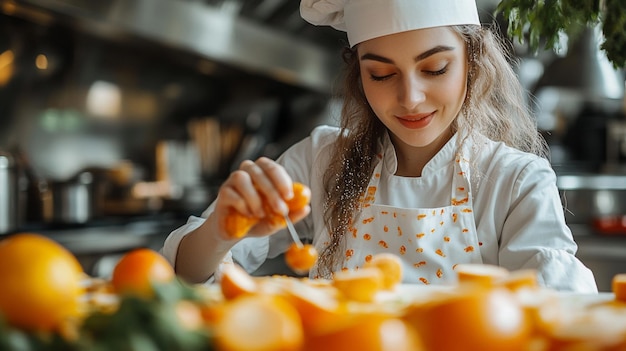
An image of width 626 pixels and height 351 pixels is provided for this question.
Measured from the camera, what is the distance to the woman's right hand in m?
0.83

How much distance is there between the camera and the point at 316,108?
17.0 feet

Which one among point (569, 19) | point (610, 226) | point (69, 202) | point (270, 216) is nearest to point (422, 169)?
point (569, 19)

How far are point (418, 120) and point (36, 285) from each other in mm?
855

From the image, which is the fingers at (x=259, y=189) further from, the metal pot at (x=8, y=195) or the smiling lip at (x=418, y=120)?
the metal pot at (x=8, y=195)

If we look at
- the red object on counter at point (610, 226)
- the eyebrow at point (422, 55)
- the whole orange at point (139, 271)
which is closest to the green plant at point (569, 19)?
the eyebrow at point (422, 55)

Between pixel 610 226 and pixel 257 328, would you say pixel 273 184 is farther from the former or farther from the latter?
pixel 610 226

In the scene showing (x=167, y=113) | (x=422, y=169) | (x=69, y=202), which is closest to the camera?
(x=422, y=169)

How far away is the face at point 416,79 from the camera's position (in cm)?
124

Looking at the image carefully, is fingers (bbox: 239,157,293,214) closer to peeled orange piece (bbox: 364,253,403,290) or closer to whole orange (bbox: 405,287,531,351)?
peeled orange piece (bbox: 364,253,403,290)

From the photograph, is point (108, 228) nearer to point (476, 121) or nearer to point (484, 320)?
point (476, 121)

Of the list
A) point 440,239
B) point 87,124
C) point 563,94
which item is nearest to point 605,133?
point 563,94

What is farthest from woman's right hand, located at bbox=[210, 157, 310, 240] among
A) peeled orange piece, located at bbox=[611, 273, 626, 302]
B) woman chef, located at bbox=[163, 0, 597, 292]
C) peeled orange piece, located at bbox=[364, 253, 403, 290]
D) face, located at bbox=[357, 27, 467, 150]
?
face, located at bbox=[357, 27, 467, 150]

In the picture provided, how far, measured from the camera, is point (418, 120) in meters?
1.28

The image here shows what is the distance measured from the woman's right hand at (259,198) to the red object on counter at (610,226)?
284 cm
